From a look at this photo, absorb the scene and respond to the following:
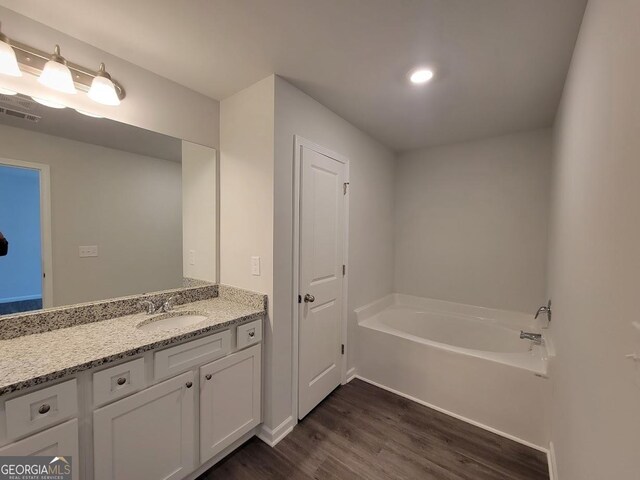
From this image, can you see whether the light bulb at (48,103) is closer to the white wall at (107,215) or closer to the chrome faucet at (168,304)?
the white wall at (107,215)

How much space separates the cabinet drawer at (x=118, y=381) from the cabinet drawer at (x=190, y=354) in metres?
0.07

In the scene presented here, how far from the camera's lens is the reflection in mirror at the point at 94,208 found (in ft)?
4.33

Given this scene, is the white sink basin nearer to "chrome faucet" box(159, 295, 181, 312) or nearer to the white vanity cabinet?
"chrome faucet" box(159, 295, 181, 312)

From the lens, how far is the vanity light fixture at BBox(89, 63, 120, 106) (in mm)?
1425

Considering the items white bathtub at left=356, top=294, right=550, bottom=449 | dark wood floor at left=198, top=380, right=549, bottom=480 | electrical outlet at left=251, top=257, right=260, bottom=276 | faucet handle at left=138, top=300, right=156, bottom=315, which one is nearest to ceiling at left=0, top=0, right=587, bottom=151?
electrical outlet at left=251, top=257, right=260, bottom=276

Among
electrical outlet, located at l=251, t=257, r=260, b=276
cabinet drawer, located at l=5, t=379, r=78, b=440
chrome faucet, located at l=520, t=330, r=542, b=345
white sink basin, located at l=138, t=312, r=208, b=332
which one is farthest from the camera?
chrome faucet, located at l=520, t=330, r=542, b=345

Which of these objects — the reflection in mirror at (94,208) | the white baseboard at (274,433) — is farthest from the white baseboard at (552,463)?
the reflection in mirror at (94,208)

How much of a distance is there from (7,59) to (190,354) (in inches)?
62.7

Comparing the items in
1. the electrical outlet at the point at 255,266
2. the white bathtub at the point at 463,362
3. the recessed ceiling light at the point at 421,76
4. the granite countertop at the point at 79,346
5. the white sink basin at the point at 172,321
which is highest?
the recessed ceiling light at the point at 421,76

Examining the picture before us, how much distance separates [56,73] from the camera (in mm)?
1278

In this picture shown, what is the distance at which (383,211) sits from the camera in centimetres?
314

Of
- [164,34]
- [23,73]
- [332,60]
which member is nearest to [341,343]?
[332,60]

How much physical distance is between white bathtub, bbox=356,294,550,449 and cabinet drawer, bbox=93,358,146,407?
1.90m

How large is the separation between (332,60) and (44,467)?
2.32 meters
